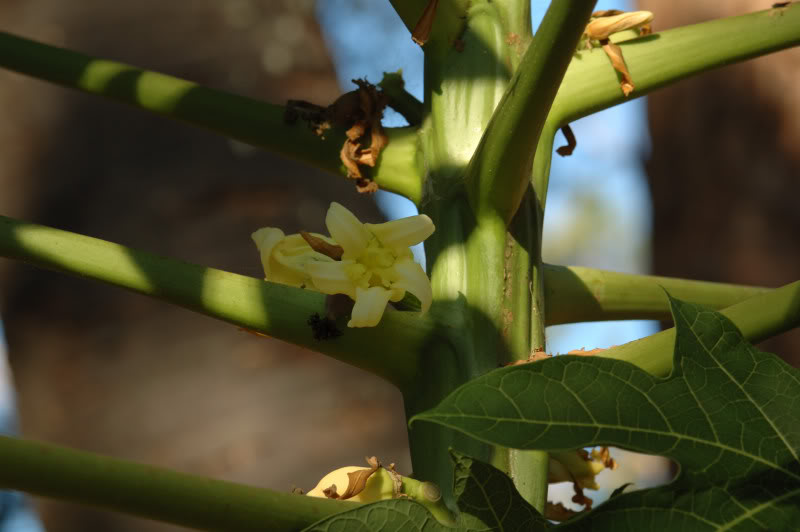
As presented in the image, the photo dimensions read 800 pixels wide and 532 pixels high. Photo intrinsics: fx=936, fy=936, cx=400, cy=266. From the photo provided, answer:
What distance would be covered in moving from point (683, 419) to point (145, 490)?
1.48 feet

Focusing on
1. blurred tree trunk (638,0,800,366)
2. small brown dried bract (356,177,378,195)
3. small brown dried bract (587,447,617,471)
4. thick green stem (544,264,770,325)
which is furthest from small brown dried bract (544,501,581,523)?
blurred tree trunk (638,0,800,366)

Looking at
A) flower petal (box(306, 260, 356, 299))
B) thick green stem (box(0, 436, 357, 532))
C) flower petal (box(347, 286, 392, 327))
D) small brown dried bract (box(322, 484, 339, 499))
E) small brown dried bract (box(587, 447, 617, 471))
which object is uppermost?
flower petal (box(306, 260, 356, 299))

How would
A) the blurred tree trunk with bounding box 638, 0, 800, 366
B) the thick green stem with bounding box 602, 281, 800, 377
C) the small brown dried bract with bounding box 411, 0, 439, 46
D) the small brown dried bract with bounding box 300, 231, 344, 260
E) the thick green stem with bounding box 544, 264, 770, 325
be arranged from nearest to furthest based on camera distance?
the thick green stem with bounding box 602, 281, 800, 377
the small brown dried bract with bounding box 300, 231, 344, 260
the small brown dried bract with bounding box 411, 0, 439, 46
the thick green stem with bounding box 544, 264, 770, 325
the blurred tree trunk with bounding box 638, 0, 800, 366

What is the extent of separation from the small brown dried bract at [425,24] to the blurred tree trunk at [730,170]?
2142 mm

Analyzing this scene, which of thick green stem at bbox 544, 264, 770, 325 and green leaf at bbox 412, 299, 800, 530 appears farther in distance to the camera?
thick green stem at bbox 544, 264, 770, 325

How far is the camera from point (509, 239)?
3.59 ft

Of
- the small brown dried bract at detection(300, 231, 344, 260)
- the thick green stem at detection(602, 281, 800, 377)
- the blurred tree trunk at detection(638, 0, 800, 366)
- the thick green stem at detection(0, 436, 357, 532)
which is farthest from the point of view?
the blurred tree trunk at detection(638, 0, 800, 366)

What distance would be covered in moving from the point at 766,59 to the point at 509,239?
245cm

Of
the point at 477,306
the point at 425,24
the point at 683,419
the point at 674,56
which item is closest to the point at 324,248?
the point at 477,306

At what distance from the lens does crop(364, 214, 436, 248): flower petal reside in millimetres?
990

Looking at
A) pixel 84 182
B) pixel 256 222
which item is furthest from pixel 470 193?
pixel 84 182

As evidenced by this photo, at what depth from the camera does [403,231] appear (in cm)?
99

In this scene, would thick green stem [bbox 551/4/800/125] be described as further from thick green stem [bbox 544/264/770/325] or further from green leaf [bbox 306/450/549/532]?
green leaf [bbox 306/450/549/532]

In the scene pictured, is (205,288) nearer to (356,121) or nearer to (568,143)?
(356,121)
